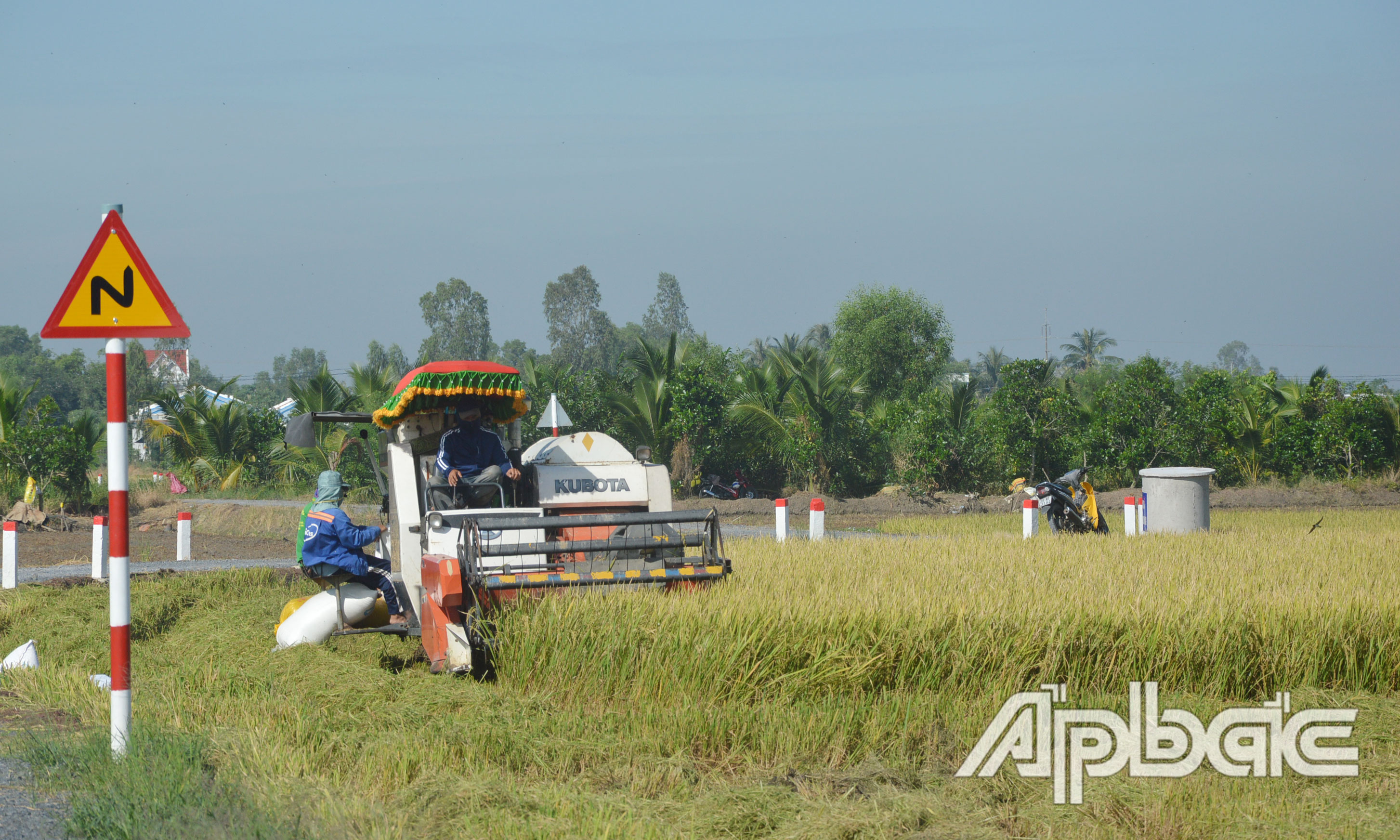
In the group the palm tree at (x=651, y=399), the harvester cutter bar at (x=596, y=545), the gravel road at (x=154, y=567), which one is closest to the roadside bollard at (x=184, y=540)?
the gravel road at (x=154, y=567)

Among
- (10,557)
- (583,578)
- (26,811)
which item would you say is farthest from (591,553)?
(10,557)

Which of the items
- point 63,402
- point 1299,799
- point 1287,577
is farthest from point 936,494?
point 63,402

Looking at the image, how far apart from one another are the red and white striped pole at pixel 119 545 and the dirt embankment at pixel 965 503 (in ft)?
63.9

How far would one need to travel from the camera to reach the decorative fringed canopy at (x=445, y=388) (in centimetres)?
932

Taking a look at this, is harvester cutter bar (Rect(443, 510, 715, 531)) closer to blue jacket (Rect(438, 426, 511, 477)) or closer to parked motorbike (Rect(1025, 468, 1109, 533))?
blue jacket (Rect(438, 426, 511, 477))

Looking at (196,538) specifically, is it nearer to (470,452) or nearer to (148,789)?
(470,452)

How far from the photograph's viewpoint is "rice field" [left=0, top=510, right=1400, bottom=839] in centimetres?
496

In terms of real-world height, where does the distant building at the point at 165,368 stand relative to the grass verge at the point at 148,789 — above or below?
above

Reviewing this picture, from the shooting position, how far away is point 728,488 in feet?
104

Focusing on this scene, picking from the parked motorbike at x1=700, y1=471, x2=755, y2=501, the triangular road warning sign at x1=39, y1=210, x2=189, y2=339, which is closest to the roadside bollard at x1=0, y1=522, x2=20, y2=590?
the triangular road warning sign at x1=39, y1=210, x2=189, y2=339

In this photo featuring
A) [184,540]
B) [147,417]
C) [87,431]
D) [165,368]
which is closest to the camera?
[184,540]

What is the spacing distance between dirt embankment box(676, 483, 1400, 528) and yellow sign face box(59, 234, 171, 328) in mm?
19573

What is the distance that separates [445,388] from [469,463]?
2.27 feet

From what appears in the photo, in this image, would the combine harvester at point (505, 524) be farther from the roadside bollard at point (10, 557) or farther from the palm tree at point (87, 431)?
the palm tree at point (87, 431)
